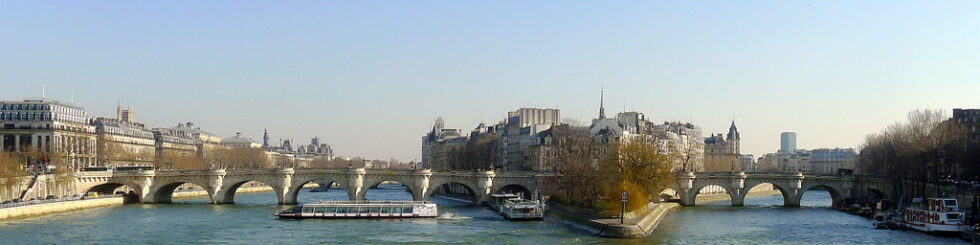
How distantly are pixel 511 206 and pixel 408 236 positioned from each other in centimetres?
1419

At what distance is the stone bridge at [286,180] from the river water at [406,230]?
8735mm

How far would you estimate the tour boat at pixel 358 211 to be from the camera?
70.6m

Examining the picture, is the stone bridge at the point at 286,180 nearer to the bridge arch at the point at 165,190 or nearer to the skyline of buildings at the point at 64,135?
the bridge arch at the point at 165,190

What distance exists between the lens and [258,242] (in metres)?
53.8

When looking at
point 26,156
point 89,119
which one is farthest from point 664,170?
point 89,119

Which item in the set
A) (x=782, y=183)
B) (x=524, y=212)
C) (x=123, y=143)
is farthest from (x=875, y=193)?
(x=123, y=143)

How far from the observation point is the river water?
180 ft

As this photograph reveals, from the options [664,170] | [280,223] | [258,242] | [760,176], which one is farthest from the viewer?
[760,176]

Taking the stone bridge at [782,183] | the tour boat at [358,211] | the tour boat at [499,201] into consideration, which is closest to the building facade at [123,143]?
the tour boat at [499,201]

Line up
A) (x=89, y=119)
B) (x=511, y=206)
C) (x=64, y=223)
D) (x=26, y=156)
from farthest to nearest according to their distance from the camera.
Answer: (x=89, y=119) → (x=26, y=156) → (x=511, y=206) → (x=64, y=223)

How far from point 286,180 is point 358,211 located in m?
17.1

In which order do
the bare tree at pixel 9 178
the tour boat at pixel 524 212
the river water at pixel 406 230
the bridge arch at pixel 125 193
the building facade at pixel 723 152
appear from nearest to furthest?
1. the river water at pixel 406 230
2. the tour boat at pixel 524 212
3. the bare tree at pixel 9 178
4. the bridge arch at pixel 125 193
5. the building facade at pixel 723 152

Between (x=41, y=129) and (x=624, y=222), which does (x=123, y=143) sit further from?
(x=624, y=222)

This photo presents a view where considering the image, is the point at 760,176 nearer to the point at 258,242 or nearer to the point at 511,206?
the point at 511,206
